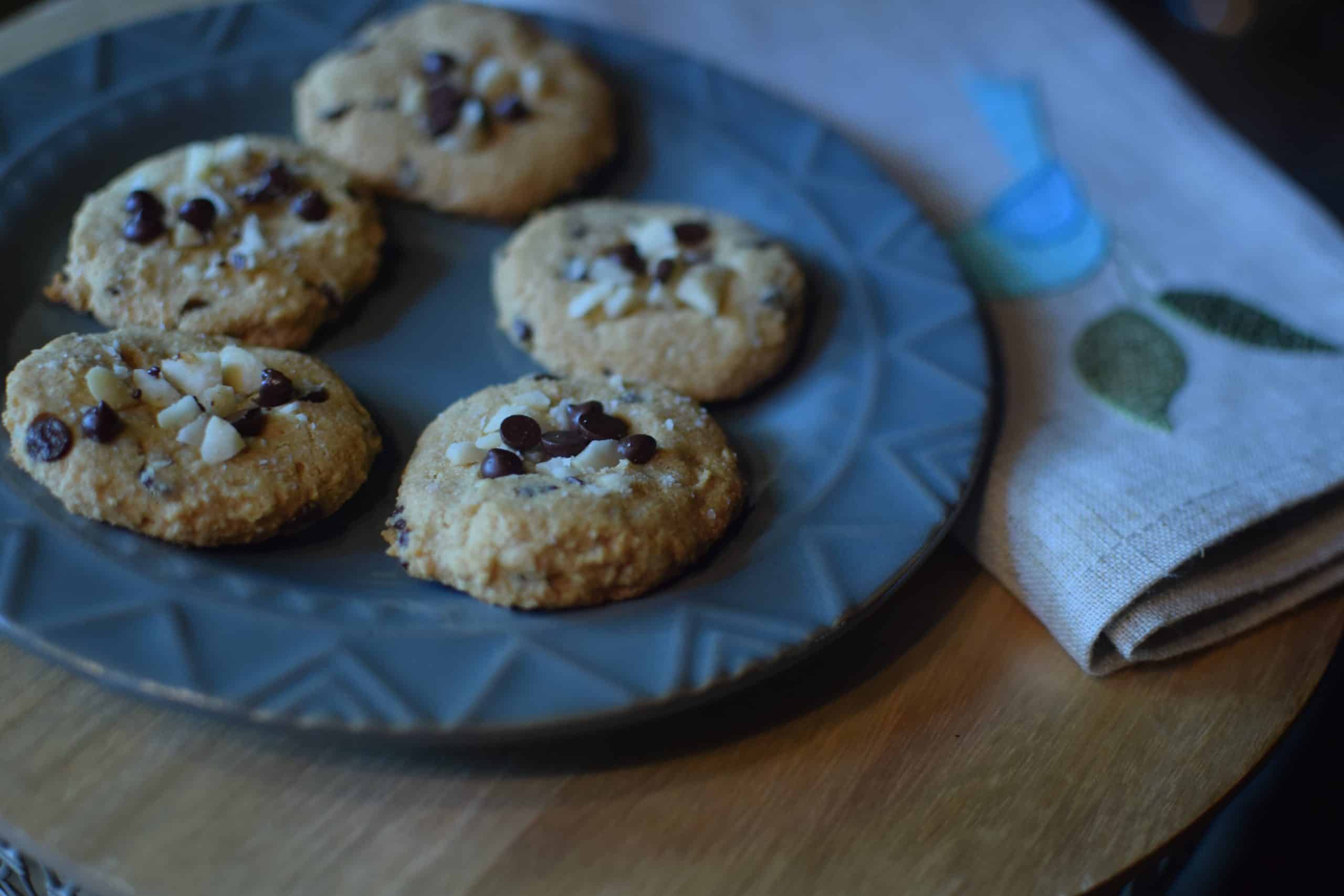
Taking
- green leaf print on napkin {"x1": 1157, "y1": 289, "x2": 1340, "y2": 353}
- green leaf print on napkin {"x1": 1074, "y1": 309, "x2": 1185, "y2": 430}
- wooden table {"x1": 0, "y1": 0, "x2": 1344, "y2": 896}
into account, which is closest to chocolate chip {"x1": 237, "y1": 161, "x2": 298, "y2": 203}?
wooden table {"x1": 0, "y1": 0, "x2": 1344, "y2": 896}

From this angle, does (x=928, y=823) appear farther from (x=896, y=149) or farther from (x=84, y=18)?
(x=84, y=18)

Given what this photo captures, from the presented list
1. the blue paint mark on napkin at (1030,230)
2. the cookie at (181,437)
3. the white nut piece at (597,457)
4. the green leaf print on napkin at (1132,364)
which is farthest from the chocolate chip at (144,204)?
the green leaf print on napkin at (1132,364)

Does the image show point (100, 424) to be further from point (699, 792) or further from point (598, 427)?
point (699, 792)

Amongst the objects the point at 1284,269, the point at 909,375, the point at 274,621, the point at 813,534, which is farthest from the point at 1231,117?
the point at 274,621

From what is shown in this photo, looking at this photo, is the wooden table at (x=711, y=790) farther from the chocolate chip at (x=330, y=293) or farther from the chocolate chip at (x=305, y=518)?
the chocolate chip at (x=330, y=293)

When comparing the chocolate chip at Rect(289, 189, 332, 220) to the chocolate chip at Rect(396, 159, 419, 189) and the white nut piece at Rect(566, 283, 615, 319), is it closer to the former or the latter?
the chocolate chip at Rect(396, 159, 419, 189)

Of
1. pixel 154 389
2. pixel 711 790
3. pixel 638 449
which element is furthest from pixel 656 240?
pixel 711 790
